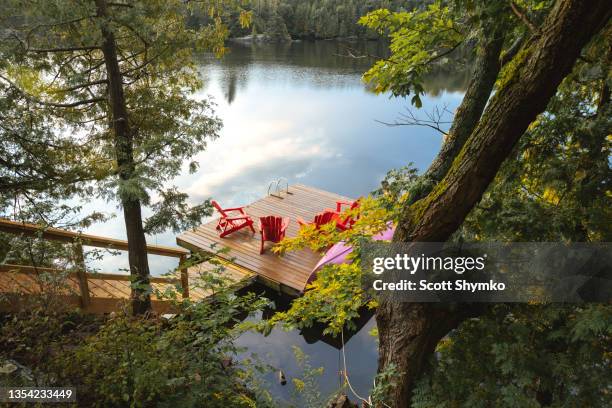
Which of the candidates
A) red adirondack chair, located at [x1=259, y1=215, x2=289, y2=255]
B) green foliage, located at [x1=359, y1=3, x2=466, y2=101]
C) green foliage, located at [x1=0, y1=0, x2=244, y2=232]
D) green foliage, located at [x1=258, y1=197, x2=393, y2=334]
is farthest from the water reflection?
green foliage, located at [x1=359, y1=3, x2=466, y2=101]

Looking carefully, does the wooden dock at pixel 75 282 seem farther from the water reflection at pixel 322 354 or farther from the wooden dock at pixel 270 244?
the water reflection at pixel 322 354

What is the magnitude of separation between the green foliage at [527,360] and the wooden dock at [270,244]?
3872 millimetres

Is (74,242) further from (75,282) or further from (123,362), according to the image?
(123,362)

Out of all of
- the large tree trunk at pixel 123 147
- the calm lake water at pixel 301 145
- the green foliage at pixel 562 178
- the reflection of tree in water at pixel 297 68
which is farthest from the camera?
the reflection of tree in water at pixel 297 68

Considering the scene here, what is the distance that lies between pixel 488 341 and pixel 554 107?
1.93 m

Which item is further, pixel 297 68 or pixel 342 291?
pixel 297 68

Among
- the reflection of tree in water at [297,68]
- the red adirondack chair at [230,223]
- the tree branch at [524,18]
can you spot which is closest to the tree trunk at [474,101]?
the tree branch at [524,18]

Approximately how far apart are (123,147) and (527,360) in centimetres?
484

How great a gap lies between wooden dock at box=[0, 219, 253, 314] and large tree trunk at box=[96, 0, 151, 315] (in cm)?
16

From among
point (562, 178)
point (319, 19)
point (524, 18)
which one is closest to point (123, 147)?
point (524, 18)

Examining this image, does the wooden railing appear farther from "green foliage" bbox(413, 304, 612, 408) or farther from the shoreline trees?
"green foliage" bbox(413, 304, 612, 408)

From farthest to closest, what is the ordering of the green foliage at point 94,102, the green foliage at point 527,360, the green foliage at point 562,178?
the green foliage at point 94,102, the green foliage at point 562,178, the green foliage at point 527,360

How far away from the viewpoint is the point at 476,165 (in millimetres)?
2512

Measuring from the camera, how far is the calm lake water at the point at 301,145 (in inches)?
284
